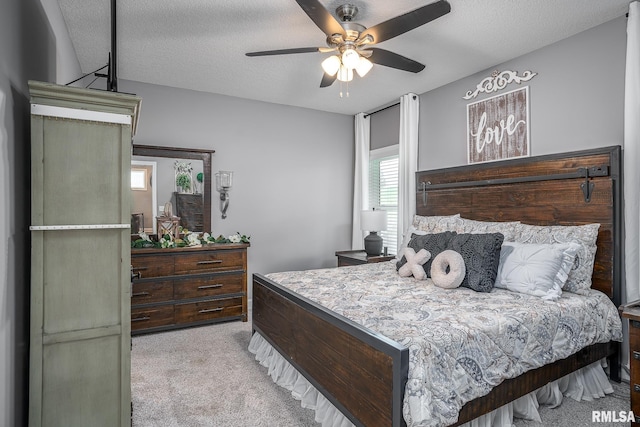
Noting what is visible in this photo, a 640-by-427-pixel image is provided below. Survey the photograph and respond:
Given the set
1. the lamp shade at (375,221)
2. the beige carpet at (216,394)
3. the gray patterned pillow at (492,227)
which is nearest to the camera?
the beige carpet at (216,394)

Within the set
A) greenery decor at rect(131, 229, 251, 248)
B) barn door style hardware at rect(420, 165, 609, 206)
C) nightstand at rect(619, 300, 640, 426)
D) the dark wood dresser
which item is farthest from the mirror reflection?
nightstand at rect(619, 300, 640, 426)

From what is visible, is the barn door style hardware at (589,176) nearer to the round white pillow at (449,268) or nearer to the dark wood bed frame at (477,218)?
the dark wood bed frame at (477,218)

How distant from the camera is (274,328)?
8.71 ft

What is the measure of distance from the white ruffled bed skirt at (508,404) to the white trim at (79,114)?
1.76 m

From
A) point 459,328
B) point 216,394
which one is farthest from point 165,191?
point 459,328

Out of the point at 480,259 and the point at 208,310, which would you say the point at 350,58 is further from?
the point at 208,310

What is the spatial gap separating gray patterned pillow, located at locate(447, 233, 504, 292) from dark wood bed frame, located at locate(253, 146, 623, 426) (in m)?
0.59

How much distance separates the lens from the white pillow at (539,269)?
229 centimetres

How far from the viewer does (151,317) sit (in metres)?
3.48

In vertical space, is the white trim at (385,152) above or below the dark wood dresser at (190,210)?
above

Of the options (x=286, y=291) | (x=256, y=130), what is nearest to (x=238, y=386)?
(x=286, y=291)

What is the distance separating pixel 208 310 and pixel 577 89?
384cm

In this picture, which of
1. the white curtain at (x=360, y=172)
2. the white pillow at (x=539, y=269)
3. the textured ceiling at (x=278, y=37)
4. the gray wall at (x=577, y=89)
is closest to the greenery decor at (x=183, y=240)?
the textured ceiling at (x=278, y=37)

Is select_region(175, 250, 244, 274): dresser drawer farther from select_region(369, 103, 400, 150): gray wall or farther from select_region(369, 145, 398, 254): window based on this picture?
select_region(369, 103, 400, 150): gray wall
